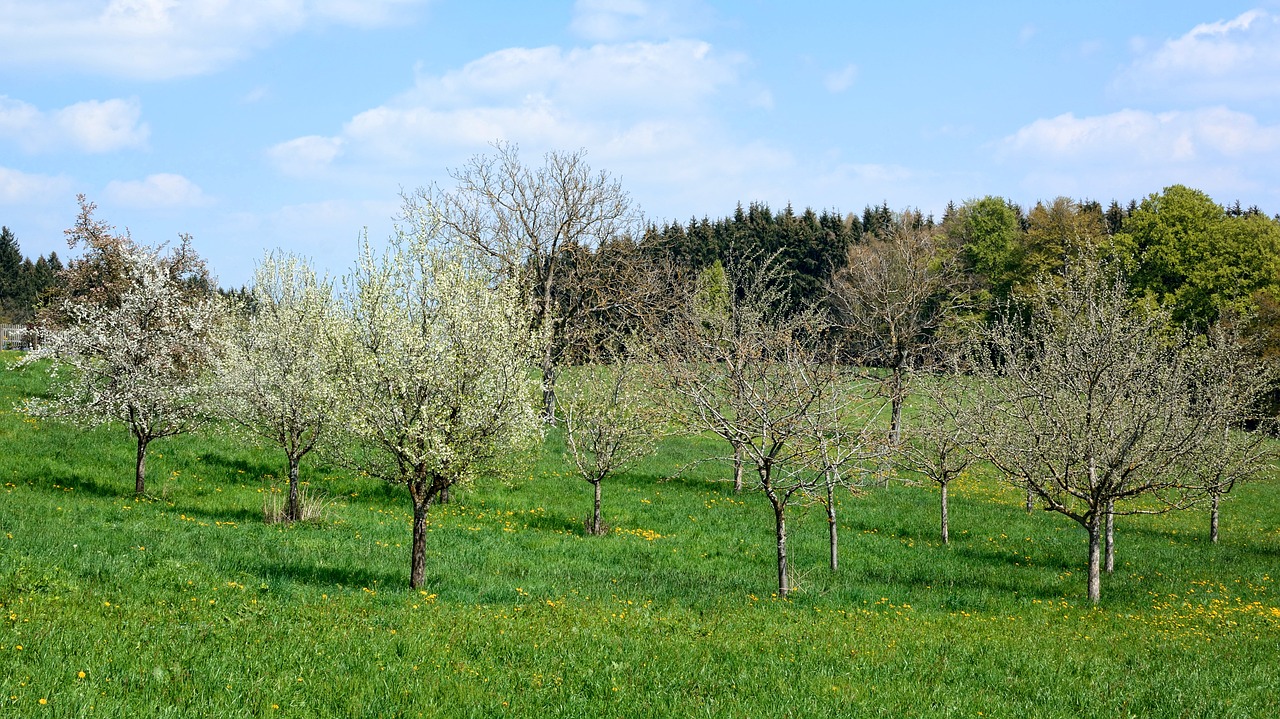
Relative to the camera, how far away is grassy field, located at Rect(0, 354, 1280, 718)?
301 inches

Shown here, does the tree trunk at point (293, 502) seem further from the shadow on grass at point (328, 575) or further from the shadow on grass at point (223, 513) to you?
the shadow on grass at point (328, 575)

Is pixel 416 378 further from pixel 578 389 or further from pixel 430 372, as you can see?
pixel 578 389

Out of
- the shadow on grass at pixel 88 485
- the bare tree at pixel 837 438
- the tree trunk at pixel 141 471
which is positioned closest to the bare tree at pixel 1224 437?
A: the bare tree at pixel 837 438

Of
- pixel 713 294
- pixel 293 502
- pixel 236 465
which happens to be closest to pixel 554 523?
pixel 293 502

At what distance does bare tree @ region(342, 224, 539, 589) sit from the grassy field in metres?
2.16

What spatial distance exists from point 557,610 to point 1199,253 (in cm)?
5465

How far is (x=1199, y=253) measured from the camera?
49688 millimetres

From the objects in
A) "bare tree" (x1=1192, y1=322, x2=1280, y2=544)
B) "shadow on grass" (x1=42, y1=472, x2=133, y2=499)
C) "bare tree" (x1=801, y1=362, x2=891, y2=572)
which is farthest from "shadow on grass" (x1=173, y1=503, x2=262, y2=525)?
"bare tree" (x1=1192, y1=322, x2=1280, y2=544)

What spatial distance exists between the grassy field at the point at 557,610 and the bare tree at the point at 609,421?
1645 millimetres

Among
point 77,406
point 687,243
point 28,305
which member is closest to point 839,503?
point 77,406

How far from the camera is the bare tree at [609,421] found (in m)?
21.5

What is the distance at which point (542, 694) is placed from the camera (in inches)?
301

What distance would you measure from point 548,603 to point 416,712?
4.93m

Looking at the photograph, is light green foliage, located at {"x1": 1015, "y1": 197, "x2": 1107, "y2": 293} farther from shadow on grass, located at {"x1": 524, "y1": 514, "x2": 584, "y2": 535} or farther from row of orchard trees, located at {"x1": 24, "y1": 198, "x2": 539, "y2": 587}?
row of orchard trees, located at {"x1": 24, "y1": 198, "x2": 539, "y2": 587}
